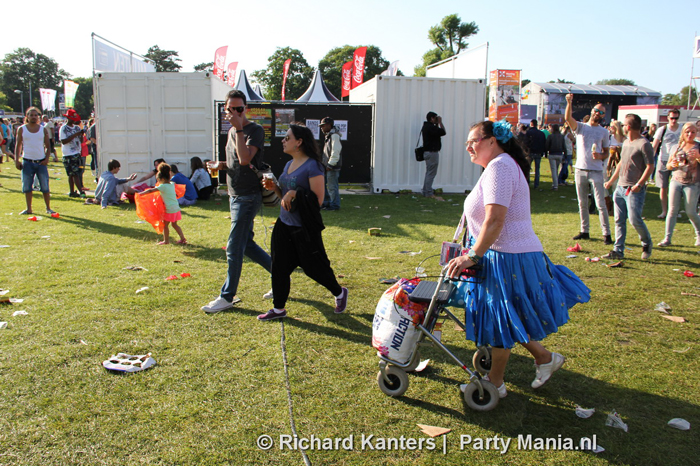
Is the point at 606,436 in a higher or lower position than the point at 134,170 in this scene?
lower

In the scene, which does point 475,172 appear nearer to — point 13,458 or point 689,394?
point 689,394

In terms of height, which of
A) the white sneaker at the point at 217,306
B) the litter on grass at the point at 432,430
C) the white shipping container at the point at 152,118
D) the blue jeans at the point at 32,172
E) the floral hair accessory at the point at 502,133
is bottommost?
the litter on grass at the point at 432,430

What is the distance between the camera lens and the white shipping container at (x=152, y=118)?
1289 cm

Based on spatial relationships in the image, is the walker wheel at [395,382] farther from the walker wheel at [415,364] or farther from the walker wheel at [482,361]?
the walker wheel at [482,361]

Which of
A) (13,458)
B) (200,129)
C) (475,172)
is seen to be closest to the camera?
(13,458)

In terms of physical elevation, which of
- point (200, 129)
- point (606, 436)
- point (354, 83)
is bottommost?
point (606, 436)

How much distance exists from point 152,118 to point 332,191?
219 inches

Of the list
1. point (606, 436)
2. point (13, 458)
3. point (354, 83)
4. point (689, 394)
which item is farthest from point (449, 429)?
point (354, 83)

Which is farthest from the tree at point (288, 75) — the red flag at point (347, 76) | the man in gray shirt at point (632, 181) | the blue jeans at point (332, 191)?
the man in gray shirt at point (632, 181)

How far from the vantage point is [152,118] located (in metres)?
13.1

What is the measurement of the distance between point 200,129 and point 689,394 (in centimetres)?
1219

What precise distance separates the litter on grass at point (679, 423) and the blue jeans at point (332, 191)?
8502 mm

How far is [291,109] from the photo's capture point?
13.8m

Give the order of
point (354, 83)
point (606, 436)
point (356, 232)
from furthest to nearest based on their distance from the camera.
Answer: point (354, 83) → point (356, 232) → point (606, 436)
